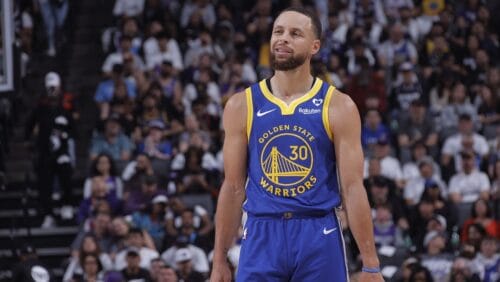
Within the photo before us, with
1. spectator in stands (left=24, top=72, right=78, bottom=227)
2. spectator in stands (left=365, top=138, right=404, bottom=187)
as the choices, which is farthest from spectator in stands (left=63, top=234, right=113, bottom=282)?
spectator in stands (left=365, top=138, right=404, bottom=187)

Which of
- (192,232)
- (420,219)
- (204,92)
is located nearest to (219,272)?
(192,232)

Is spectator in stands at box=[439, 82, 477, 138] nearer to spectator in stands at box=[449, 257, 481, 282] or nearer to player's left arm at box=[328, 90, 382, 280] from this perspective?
spectator in stands at box=[449, 257, 481, 282]

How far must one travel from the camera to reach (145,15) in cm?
1905

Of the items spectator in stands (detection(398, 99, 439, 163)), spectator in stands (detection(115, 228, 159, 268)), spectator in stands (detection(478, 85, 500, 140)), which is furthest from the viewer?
spectator in stands (detection(478, 85, 500, 140))

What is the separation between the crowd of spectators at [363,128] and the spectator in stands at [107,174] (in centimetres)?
2

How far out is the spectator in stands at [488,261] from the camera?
13.3 meters

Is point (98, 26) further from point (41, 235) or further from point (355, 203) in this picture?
point (355, 203)

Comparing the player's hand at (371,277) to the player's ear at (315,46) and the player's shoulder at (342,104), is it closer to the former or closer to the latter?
the player's shoulder at (342,104)

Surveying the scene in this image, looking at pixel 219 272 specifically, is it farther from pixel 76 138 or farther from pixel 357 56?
pixel 357 56

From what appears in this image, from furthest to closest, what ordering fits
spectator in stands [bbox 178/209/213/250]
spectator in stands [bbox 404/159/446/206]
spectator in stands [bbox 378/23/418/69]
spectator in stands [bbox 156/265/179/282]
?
spectator in stands [bbox 378/23/418/69]
spectator in stands [bbox 404/159/446/206]
spectator in stands [bbox 178/209/213/250]
spectator in stands [bbox 156/265/179/282]

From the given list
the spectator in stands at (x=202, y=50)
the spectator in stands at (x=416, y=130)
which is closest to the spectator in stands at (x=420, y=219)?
the spectator in stands at (x=416, y=130)

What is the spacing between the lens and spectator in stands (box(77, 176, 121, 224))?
14930mm

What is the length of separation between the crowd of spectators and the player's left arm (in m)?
6.05

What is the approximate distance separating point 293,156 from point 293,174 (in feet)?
0.34
